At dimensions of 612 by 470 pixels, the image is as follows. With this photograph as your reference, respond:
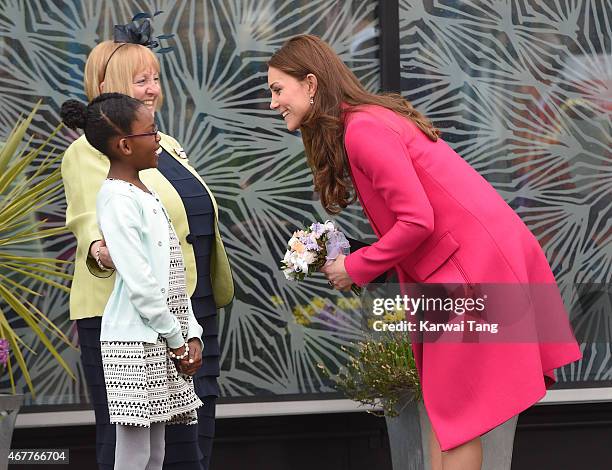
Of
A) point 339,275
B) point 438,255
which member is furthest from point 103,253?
point 438,255

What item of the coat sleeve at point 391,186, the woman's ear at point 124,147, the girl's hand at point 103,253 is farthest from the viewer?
the girl's hand at point 103,253

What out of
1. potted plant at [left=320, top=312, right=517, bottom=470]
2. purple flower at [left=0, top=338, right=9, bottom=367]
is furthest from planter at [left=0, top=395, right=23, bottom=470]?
potted plant at [left=320, top=312, right=517, bottom=470]

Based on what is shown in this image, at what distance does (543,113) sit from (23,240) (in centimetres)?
253

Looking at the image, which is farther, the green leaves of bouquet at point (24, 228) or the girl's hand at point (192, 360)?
the green leaves of bouquet at point (24, 228)

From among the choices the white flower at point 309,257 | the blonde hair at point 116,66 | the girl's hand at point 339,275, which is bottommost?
the girl's hand at point 339,275

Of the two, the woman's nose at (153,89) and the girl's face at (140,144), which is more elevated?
the woman's nose at (153,89)

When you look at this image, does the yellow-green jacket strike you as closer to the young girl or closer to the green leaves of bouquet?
the young girl

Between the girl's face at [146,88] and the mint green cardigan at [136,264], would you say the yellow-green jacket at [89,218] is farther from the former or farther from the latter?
the mint green cardigan at [136,264]

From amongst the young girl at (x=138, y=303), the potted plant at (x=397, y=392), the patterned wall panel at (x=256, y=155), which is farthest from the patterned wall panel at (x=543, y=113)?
the young girl at (x=138, y=303)

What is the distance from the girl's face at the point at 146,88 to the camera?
3825mm

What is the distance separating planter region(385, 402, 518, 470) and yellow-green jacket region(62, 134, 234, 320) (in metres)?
1.20

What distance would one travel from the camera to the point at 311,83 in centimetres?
335

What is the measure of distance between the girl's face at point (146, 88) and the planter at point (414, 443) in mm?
1631

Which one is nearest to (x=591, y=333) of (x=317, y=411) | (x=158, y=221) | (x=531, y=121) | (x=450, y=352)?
(x=531, y=121)
